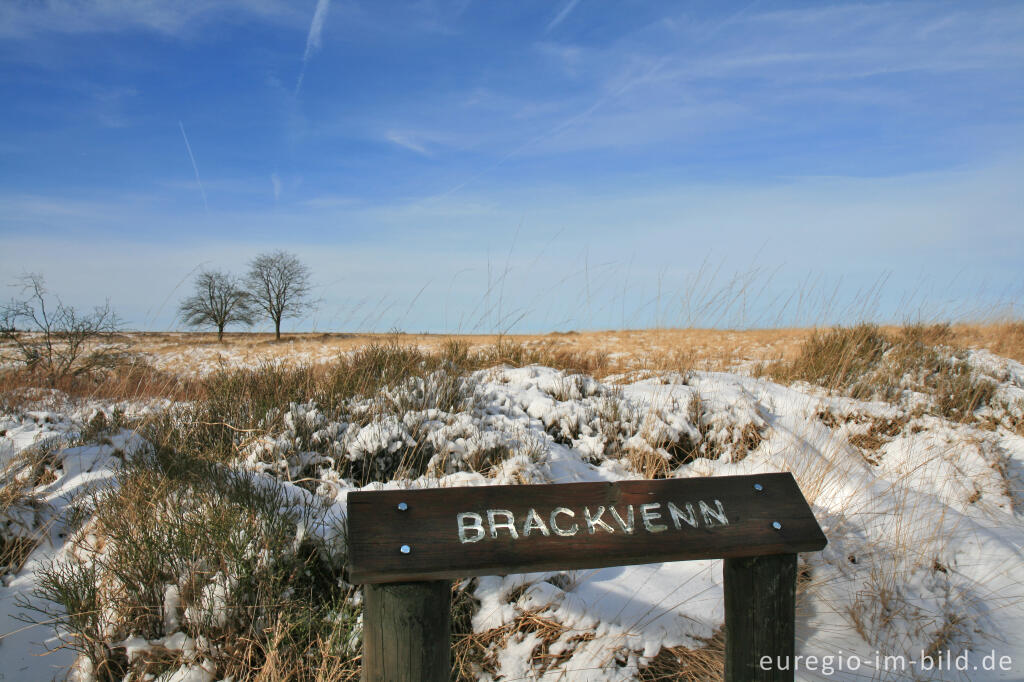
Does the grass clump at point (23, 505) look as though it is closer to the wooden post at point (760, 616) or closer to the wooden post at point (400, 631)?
the wooden post at point (400, 631)

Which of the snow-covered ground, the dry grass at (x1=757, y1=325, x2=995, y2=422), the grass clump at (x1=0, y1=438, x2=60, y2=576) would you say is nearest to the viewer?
the snow-covered ground

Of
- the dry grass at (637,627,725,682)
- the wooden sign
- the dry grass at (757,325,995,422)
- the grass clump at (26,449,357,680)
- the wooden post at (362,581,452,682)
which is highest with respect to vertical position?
the dry grass at (757,325,995,422)

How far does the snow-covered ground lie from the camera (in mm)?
3543

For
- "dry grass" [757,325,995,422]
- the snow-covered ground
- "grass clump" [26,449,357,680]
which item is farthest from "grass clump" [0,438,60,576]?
"dry grass" [757,325,995,422]

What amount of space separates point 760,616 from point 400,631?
141cm

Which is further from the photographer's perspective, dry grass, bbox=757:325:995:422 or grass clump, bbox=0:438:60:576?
dry grass, bbox=757:325:995:422

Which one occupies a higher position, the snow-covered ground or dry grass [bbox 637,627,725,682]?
the snow-covered ground

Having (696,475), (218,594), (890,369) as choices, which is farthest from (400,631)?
(890,369)

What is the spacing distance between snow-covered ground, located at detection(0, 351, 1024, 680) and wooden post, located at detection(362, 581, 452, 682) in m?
1.22

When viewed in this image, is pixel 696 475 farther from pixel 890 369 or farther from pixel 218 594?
pixel 890 369

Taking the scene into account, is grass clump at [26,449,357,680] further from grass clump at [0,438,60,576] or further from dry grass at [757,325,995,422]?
dry grass at [757,325,995,422]

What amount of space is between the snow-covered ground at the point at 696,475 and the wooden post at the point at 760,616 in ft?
2.82

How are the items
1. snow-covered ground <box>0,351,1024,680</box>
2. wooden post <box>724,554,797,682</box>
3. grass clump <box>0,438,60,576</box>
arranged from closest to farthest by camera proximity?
wooden post <box>724,554,797,682</box> < snow-covered ground <box>0,351,1024,680</box> < grass clump <box>0,438,60,576</box>

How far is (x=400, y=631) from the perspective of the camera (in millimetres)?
2096
